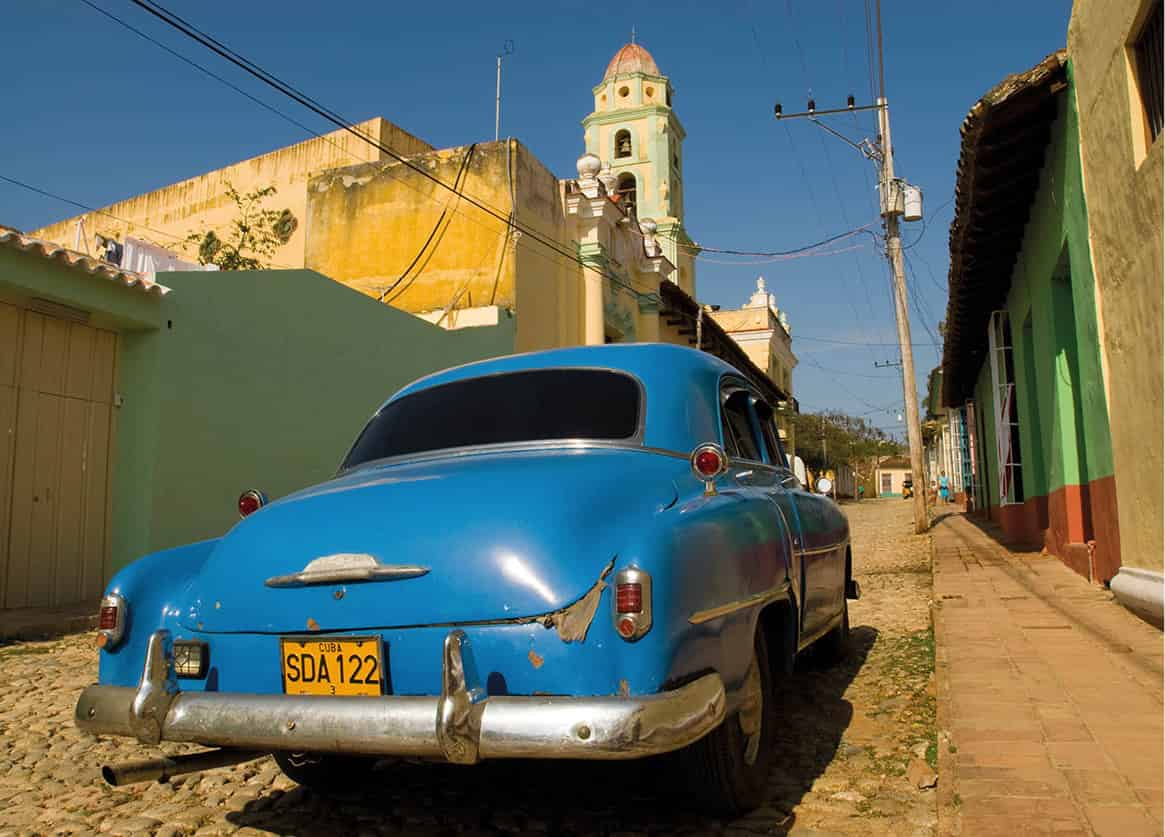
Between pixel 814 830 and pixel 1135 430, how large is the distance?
4212 mm

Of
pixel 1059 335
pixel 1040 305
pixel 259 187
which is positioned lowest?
pixel 1059 335

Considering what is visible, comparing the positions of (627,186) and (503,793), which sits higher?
(627,186)

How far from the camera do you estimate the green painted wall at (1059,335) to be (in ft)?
23.1

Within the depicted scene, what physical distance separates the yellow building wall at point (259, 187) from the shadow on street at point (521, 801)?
17031 millimetres

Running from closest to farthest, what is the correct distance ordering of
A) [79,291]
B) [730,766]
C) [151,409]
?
[730,766] → [79,291] → [151,409]

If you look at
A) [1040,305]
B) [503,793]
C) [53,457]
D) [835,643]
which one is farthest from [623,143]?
[503,793]

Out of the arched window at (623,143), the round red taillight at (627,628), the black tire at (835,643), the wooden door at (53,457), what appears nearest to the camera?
the round red taillight at (627,628)

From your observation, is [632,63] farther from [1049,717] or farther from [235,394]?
[1049,717]

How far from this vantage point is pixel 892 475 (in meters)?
88.5

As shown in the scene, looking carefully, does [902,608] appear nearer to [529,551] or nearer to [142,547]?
[529,551]

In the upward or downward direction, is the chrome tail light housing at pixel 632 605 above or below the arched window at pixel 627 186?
below

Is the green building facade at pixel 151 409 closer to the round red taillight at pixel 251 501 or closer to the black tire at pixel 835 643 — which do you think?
the round red taillight at pixel 251 501

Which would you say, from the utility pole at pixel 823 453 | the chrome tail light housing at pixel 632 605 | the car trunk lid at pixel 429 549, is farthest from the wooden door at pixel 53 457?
the utility pole at pixel 823 453

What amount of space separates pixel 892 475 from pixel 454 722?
300 feet
